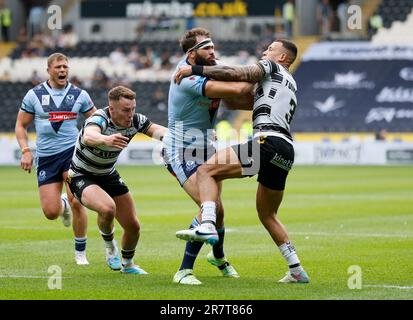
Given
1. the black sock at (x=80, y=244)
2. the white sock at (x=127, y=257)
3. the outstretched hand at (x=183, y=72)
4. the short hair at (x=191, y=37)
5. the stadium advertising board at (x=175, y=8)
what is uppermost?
the short hair at (x=191, y=37)

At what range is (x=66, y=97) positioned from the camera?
45.5ft

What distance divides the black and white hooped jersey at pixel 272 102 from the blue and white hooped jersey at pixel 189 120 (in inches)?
23.9

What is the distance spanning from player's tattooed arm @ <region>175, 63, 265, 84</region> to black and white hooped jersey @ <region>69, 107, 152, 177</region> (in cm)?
128

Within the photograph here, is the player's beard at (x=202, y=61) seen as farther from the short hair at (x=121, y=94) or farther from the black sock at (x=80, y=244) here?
the black sock at (x=80, y=244)

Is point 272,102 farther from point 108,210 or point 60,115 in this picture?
point 60,115

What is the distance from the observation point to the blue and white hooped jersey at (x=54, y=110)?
13.9m

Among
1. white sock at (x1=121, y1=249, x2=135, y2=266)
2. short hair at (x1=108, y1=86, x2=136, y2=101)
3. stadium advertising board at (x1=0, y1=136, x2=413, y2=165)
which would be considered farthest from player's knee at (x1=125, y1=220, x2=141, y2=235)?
stadium advertising board at (x1=0, y1=136, x2=413, y2=165)

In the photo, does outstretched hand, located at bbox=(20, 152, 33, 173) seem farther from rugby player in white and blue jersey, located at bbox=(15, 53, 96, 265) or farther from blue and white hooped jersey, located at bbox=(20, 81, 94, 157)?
blue and white hooped jersey, located at bbox=(20, 81, 94, 157)

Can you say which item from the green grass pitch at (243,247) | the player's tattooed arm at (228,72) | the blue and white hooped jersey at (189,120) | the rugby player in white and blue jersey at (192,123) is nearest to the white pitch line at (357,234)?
the green grass pitch at (243,247)

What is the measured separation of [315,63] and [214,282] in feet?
118

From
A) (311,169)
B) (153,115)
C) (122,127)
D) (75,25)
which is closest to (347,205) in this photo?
(122,127)

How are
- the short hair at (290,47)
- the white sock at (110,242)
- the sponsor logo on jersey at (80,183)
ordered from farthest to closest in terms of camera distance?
the white sock at (110,242) → the sponsor logo on jersey at (80,183) → the short hair at (290,47)

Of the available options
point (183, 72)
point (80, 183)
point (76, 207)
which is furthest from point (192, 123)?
point (76, 207)

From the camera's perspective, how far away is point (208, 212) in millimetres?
10555
